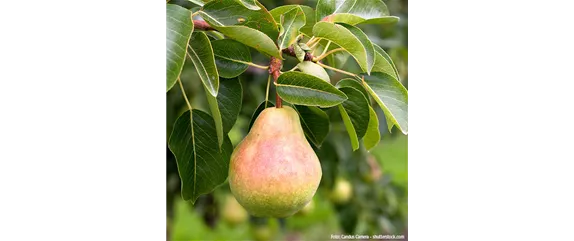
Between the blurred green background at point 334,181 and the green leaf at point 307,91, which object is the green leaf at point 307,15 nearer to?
the green leaf at point 307,91

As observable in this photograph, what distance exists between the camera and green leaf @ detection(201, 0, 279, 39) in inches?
43.8

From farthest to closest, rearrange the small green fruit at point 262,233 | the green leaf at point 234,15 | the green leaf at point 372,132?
the small green fruit at point 262,233
the green leaf at point 372,132
the green leaf at point 234,15

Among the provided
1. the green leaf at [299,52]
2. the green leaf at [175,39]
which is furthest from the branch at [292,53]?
the green leaf at [175,39]

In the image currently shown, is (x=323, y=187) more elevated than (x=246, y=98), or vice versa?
(x=246, y=98)

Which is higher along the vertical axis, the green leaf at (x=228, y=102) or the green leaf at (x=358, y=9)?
the green leaf at (x=358, y=9)

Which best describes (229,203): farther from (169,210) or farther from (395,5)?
(395,5)

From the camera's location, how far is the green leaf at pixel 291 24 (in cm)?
110

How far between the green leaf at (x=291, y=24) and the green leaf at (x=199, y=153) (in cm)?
23

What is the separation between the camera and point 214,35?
1298 millimetres

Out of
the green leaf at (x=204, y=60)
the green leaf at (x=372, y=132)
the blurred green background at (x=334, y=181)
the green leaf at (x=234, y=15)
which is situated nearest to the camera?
the green leaf at (x=204, y=60)

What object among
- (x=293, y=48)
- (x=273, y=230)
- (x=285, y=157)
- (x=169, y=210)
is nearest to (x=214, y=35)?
(x=293, y=48)

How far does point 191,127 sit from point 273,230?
6.81 feet

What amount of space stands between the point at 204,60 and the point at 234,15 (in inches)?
5.3

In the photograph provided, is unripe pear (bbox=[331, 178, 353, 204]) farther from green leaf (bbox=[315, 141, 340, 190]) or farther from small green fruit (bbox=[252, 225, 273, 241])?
small green fruit (bbox=[252, 225, 273, 241])
